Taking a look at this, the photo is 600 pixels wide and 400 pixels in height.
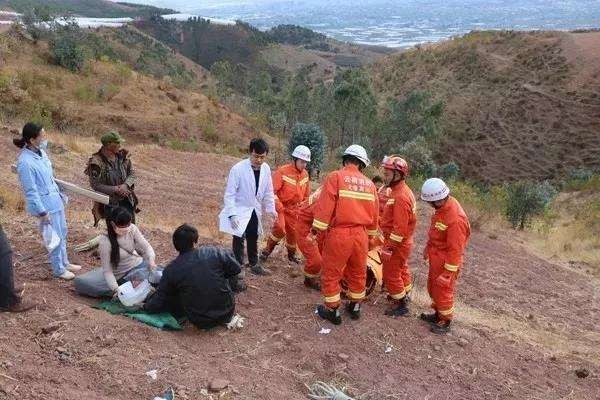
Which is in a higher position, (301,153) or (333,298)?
(301,153)

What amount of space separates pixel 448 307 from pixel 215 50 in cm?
8598

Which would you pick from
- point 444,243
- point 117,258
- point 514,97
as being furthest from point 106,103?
point 514,97

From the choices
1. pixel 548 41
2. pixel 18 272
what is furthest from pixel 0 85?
pixel 548 41

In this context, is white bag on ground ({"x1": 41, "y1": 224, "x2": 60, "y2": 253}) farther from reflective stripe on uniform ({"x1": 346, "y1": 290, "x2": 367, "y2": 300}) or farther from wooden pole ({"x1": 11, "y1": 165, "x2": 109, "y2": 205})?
reflective stripe on uniform ({"x1": 346, "y1": 290, "x2": 367, "y2": 300})

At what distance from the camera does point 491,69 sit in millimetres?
39188

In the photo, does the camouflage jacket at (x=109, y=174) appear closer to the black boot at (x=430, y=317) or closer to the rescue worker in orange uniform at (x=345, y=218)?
the rescue worker in orange uniform at (x=345, y=218)

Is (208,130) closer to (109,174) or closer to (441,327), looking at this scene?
(109,174)

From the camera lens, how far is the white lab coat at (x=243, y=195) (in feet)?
18.7

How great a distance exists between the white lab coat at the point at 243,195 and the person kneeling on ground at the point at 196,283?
1.14 meters

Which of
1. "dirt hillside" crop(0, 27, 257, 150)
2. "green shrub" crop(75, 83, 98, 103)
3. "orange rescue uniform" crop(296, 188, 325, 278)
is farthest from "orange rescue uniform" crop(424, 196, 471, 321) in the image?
"green shrub" crop(75, 83, 98, 103)

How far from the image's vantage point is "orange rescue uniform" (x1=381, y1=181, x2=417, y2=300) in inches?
214

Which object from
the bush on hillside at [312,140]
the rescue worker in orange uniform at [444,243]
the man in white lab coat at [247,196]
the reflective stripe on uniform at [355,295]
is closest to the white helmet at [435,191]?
the rescue worker in orange uniform at [444,243]

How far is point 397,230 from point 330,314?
3.45ft

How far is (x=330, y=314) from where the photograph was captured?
207 inches
